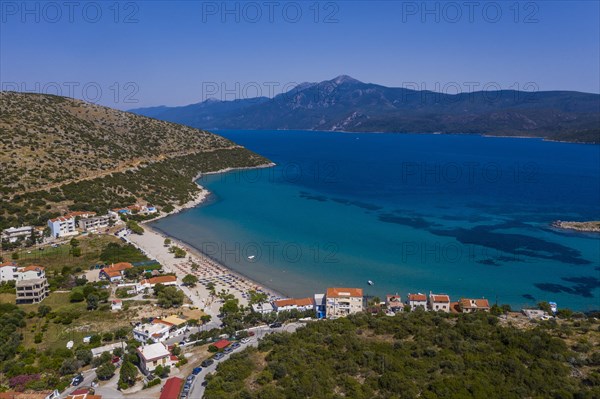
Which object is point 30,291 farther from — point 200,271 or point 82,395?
point 82,395

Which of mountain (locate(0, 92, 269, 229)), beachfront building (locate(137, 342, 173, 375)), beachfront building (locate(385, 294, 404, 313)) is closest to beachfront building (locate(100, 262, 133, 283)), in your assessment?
beachfront building (locate(137, 342, 173, 375))

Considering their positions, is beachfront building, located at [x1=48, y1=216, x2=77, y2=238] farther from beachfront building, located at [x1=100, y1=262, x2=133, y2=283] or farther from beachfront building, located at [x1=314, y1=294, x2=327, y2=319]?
beachfront building, located at [x1=314, y1=294, x2=327, y2=319]

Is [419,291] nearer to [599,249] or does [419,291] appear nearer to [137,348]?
[137,348]

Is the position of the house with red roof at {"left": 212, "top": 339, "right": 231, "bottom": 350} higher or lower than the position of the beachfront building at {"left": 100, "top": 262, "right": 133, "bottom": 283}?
lower

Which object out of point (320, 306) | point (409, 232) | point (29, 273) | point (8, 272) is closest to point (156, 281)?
point (29, 273)

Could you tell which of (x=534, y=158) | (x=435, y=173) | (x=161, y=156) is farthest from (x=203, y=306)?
(x=534, y=158)

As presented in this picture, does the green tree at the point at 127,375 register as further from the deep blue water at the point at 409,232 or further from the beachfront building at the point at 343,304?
the deep blue water at the point at 409,232
